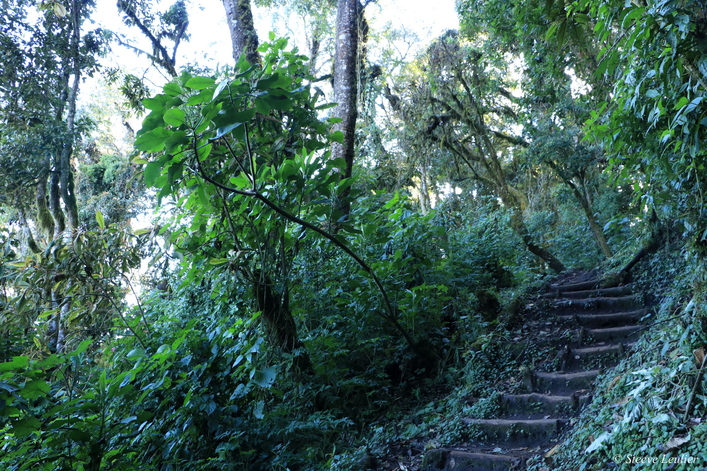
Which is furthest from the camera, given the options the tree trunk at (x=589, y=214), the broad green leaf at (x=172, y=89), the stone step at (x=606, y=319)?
the tree trunk at (x=589, y=214)

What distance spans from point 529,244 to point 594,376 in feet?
18.3

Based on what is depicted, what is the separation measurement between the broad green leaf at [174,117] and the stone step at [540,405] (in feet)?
11.0

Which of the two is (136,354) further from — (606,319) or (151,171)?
(606,319)

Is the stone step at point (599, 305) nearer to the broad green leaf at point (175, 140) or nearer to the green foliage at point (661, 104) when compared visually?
the green foliage at point (661, 104)

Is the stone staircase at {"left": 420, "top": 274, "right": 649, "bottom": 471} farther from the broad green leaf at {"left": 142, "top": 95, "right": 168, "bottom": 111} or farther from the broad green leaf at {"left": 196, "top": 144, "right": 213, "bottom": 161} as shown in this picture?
the broad green leaf at {"left": 142, "top": 95, "right": 168, "bottom": 111}

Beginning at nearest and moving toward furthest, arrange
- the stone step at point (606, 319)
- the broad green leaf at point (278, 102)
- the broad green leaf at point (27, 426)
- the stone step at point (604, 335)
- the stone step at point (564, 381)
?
the broad green leaf at point (27, 426), the broad green leaf at point (278, 102), the stone step at point (564, 381), the stone step at point (604, 335), the stone step at point (606, 319)

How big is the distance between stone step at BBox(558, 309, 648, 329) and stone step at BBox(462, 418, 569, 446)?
86.8 inches

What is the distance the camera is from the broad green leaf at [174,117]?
2100mm

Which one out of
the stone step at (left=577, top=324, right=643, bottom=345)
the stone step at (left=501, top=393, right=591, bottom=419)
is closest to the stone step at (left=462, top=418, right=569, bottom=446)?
the stone step at (left=501, top=393, right=591, bottom=419)

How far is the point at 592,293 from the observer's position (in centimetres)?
632

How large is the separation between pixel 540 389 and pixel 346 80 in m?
4.01


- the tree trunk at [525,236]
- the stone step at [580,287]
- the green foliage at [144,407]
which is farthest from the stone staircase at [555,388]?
the tree trunk at [525,236]

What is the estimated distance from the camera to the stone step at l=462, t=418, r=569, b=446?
337 centimetres

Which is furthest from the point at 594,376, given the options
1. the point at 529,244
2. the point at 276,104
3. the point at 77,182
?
the point at 77,182
